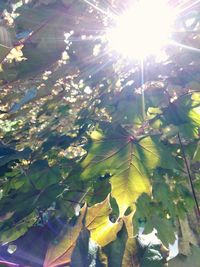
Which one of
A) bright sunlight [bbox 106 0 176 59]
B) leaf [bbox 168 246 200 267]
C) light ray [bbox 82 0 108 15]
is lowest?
leaf [bbox 168 246 200 267]

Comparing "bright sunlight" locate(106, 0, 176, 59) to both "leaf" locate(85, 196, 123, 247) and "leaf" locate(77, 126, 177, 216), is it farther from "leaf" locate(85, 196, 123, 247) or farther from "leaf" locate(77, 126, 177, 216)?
"leaf" locate(85, 196, 123, 247)

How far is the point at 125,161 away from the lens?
3.69ft

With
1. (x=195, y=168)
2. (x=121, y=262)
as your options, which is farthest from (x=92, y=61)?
(x=121, y=262)

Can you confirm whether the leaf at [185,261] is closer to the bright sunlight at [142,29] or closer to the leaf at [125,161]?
the leaf at [125,161]

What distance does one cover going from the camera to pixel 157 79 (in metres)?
1.33

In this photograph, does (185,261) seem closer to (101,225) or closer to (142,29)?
(101,225)

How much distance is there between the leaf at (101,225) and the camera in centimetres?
74

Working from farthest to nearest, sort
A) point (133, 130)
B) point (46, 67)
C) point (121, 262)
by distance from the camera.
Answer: point (46, 67) < point (133, 130) < point (121, 262)

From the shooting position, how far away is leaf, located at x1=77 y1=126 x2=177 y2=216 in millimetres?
1080

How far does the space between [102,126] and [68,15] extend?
1.63 ft

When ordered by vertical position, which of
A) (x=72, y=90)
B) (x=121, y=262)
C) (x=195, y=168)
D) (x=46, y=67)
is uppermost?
(x=46, y=67)

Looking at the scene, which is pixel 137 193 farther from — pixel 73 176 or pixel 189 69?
pixel 189 69

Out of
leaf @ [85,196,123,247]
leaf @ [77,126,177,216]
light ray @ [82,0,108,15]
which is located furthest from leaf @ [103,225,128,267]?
light ray @ [82,0,108,15]

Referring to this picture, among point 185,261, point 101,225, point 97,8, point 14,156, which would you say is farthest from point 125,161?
point 97,8
